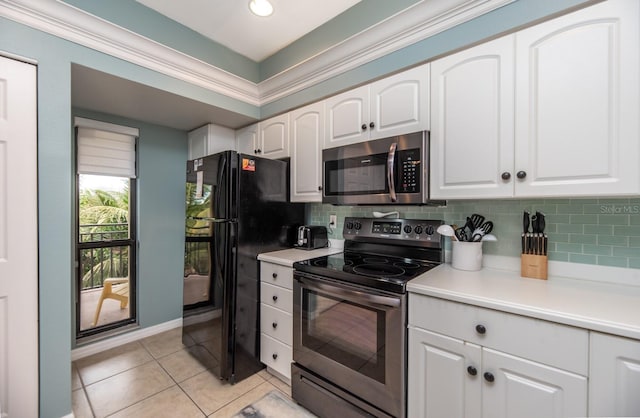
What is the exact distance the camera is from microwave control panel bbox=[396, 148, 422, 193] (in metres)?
1.56

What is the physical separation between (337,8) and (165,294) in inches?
122

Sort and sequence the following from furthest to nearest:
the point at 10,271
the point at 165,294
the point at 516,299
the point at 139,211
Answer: the point at 165,294, the point at 139,211, the point at 10,271, the point at 516,299

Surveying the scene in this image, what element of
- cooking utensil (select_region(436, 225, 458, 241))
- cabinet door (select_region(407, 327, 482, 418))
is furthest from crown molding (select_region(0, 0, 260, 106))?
cabinet door (select_region(407, 327, 482, 418))

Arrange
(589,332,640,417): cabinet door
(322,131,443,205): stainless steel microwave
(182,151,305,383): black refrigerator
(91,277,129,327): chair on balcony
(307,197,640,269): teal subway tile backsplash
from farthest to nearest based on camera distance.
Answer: (91,277,129,327): chair on balcony → (182,151,305,383): black refrigerator → (322,131,443,205): stainless steel microwave → (307,197,640,269): teal subway tile backsplash → (589,332,640,417): cabinet door

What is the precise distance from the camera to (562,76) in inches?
46.4

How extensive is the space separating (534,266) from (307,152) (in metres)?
1.65

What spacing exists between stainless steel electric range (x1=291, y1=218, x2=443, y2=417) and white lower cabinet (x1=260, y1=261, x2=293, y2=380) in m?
0.09

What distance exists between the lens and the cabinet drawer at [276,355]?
6.26 ft

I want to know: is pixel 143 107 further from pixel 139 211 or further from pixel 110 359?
pixel 110 359

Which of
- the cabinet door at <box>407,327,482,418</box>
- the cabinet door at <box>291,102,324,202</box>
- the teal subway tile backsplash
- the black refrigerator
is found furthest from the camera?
the cabinet door at <box>291,102,324,202</box>

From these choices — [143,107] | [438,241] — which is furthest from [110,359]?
[438,241]

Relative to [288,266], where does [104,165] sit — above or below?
above

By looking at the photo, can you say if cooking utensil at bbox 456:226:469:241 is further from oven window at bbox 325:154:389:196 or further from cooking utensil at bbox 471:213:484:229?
oven window at bbox 325:154:389:196

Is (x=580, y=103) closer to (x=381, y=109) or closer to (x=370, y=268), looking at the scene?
(x=381, y=109)
